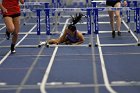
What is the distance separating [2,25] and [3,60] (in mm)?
7431

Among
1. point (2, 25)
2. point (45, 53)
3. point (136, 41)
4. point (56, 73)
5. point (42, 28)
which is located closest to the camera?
point (56, 73)

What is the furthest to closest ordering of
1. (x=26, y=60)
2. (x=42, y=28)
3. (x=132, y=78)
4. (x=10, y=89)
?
(x=42, y=28)
(x=26, y=60)
(x=132, y=78)
(x=10, y=89)

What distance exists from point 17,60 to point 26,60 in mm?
215

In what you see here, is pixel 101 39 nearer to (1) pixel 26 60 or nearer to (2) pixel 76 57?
(2) pixel 76 57

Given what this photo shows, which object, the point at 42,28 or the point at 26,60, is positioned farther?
the point at 42,28

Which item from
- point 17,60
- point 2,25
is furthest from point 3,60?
point 2,25

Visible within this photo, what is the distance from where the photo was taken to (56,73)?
7.59 meters

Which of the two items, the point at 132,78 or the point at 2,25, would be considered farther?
the point at 2,25

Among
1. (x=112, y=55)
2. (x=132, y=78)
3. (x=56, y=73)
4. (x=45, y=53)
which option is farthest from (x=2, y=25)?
(x=132, y=78)

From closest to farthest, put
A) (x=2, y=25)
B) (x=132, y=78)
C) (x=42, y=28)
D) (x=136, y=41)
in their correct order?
(x=132, y=78)
(x=136, y=41)
(x=42, y=28)
(x=2, y=25)

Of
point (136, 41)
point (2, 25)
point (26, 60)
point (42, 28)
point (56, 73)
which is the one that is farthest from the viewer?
point (2, 25)

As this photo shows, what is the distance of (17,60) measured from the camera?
895 centimetres

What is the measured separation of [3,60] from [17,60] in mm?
332

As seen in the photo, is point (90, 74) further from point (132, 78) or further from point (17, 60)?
point (17, 60)
